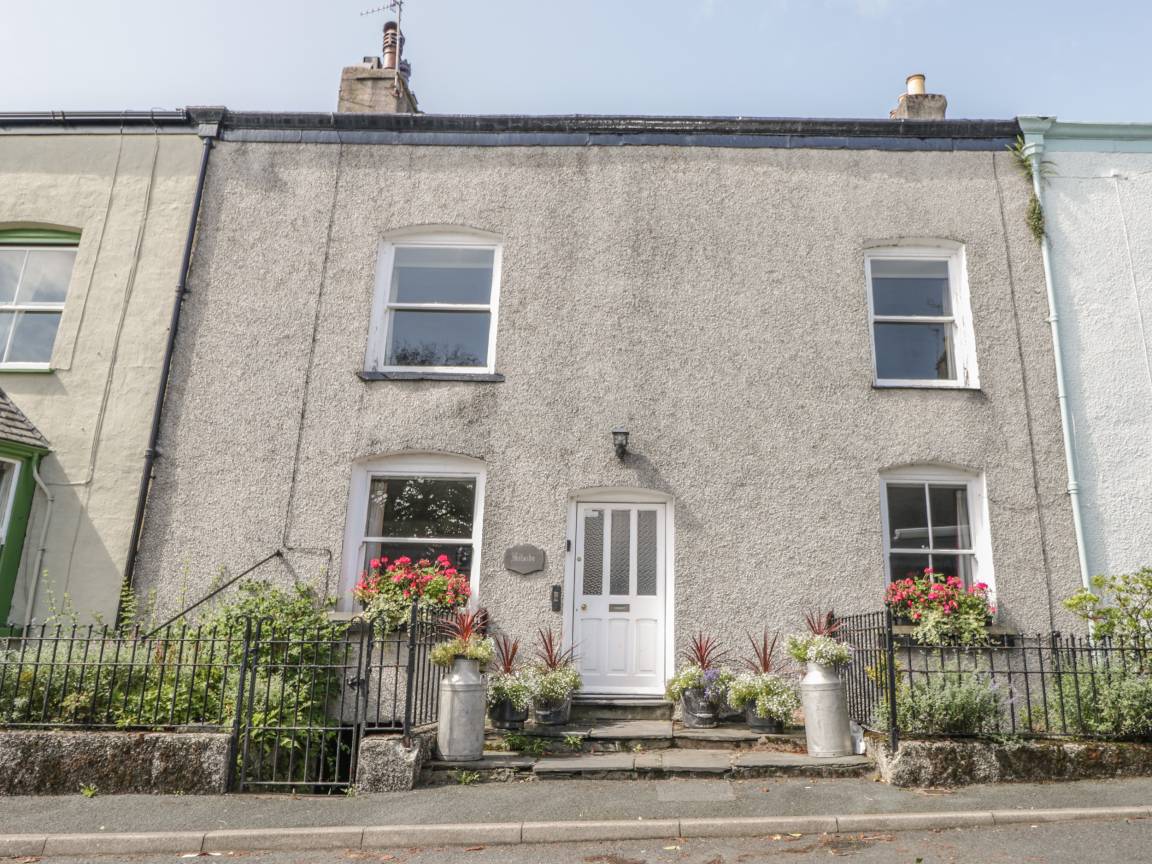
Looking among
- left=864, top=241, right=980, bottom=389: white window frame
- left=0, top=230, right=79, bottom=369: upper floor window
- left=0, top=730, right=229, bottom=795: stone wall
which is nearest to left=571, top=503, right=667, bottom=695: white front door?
left=864, top=241, right=980, bottom=389: white window frame

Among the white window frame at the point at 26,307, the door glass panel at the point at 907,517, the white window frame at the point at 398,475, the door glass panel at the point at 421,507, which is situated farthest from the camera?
the white window frame at the point at 26,307

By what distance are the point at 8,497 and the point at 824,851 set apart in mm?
9065

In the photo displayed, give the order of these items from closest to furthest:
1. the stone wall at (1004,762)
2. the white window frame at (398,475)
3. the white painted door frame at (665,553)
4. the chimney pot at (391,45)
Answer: the stone wall at (1004,762), the white painted door frame at (665,553), the white window frame at (398,475), the chimney pot at (391,45)

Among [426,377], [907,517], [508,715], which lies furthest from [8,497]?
[907,517]

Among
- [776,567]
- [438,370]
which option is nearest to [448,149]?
[438,370]

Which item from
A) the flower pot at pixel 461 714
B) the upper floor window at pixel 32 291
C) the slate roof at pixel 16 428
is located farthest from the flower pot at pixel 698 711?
the upper floor window at pixel 32 291

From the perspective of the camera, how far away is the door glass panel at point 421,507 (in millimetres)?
10016

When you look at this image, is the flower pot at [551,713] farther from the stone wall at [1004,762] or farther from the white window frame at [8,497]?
the white window frame at [8,497]

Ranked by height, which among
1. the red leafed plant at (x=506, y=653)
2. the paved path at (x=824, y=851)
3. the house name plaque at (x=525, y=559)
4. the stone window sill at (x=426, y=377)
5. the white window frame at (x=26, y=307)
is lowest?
the paved path at (x=824, y=851)

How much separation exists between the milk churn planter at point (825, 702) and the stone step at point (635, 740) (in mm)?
356

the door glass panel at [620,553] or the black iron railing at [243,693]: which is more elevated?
A: the door glass panel at [620,553]

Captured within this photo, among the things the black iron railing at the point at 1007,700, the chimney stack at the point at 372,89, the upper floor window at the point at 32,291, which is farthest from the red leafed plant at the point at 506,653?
the chimney stack at the point at 372,89

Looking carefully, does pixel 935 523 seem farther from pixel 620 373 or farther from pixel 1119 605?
pixel 620 373

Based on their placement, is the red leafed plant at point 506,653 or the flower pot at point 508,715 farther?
the red leafed plant at point 506,653
